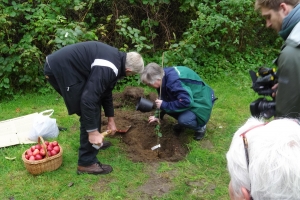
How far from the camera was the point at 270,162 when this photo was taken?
127 centimetres

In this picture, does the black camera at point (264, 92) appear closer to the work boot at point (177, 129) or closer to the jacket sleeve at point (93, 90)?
the jacket sleeve at point (93, 90)

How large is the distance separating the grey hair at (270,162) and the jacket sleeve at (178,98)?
3.04 meters

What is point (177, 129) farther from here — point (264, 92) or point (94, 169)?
point (264, 92)

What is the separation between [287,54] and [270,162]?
1318mm

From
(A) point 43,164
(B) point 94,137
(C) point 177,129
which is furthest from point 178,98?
(A) point 43,164

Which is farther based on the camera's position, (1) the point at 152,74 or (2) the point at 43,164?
(1) the point at 152,74

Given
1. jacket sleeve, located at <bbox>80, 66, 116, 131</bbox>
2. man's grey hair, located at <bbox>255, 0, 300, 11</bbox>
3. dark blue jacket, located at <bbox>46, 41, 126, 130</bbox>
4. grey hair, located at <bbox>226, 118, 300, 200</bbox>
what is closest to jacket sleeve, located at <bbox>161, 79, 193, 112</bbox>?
dark blue jacket, located at <bbox>46, 41, 126, 130</bbox>

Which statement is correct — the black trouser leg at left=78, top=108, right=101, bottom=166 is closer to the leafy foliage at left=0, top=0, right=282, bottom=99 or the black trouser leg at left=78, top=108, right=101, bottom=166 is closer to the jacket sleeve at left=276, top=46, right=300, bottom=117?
the jacket sleeve at left=276, top=46, right=300, bottom=117

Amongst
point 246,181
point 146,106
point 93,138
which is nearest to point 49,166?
point 93,138

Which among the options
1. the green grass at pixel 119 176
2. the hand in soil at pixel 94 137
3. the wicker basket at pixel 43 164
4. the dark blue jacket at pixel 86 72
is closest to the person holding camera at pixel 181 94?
the green grass at pixel 119 176

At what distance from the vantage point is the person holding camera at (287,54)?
2.33m

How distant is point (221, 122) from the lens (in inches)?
211

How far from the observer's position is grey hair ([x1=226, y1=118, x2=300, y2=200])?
1245mm

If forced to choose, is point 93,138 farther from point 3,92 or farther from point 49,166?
point 3,92
